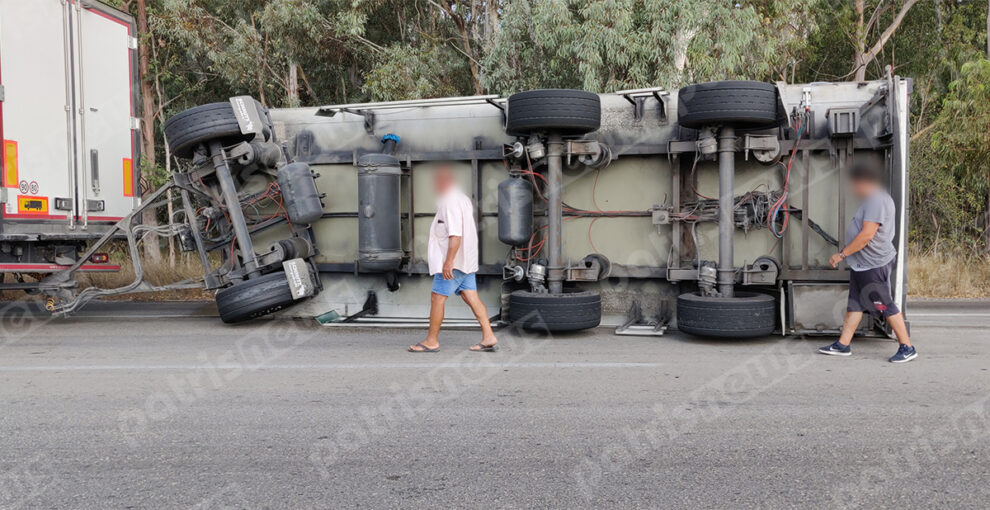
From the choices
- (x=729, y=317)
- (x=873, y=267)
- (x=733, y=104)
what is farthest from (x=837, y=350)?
(x=733, y=104)

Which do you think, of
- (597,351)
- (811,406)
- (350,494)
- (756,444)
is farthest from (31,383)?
→ (811,406)

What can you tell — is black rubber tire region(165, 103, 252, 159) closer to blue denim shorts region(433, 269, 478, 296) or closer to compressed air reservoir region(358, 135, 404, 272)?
compressed air reservoir region(358, 135, 404, 272)

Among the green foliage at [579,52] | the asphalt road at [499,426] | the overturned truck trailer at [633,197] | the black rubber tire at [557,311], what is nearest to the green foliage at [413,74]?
the green foliage at [579,52]

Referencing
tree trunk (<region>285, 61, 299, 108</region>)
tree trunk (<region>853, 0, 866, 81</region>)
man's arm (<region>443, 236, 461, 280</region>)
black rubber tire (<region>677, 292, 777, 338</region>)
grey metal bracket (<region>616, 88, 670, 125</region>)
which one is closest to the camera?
man's arm (<region>443, 236, 461, 280</region>)

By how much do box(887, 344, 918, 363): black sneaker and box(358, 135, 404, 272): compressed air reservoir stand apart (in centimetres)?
479

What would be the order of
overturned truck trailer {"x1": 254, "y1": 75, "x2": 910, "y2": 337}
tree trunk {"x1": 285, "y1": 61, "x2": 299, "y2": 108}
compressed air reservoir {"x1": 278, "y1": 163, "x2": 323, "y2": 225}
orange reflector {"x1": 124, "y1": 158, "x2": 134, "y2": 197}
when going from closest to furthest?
1. overturned truck trailer {"x1": 254, "y1": 75, "x2": 910, "y2": 337}
2. compressed air reservoir {"x1": 278, "y1": 163, "x2": 323, "y2": 225}
3. orange reflector {"x1": 124, "y1": 158, "x2": 134, "y2": 197}
4. tree trunk {"x1": 285, "y1": 61, "x2": 299, "y2": 108}

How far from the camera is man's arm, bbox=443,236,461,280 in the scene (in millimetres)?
6902

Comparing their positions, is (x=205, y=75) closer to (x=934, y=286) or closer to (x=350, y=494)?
(x=934, y=286)

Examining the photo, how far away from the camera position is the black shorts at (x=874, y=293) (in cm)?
657

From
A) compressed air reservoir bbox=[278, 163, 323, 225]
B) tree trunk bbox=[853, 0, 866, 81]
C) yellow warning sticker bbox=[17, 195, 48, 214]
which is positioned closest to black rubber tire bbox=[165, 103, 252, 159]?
compressed air reservoir bbox=[278, 163, 323, 225]

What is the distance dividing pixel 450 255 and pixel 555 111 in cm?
183

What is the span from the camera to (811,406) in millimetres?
5059

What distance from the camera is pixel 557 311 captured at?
762cm

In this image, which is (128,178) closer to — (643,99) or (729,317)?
(643,99)
